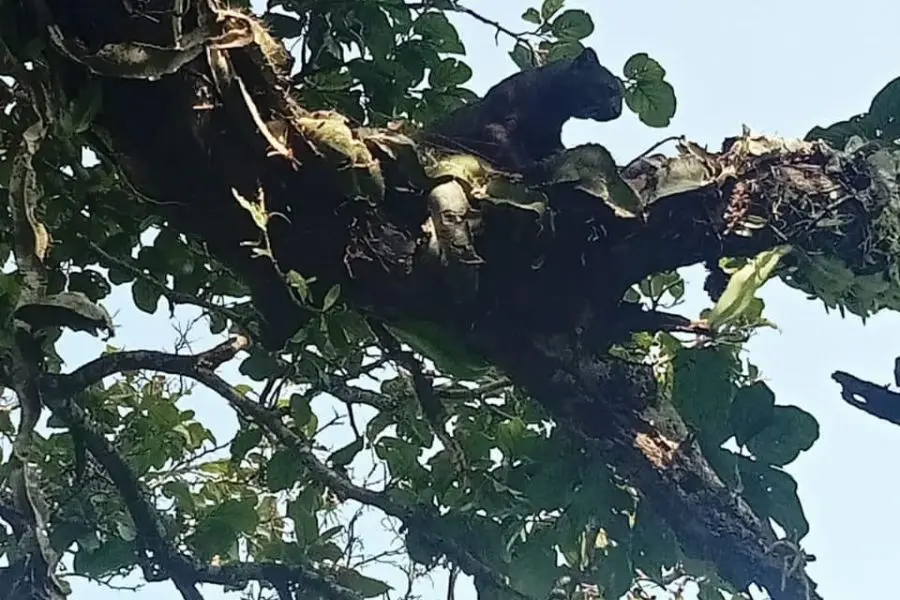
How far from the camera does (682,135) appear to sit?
99cm

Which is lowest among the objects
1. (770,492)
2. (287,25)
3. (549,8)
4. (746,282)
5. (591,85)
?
(770,492)

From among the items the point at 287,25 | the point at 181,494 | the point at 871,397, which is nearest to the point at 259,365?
the point at 181,494

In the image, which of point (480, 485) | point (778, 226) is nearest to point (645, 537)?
point (480, 485)

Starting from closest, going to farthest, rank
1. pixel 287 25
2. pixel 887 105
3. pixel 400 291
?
pixel 400 291 → pixel 887 105 → pixel 287 25

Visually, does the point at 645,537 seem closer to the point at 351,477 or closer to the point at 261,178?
the point at 351,477

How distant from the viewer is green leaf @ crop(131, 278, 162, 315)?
1.34 m

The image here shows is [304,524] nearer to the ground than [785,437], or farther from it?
farther from it

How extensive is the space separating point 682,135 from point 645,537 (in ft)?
1.37

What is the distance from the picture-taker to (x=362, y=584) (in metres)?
1.39

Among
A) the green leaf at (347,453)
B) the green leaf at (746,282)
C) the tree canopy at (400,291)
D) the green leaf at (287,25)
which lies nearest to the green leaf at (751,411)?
the tree canopy at (400,291)

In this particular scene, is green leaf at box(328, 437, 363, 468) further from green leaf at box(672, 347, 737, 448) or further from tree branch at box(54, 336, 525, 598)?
green leaf at box(672, 347, 737, 448)

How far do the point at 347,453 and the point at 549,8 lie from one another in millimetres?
624

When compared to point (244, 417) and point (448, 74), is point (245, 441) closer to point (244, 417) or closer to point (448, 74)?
point (244, 417)

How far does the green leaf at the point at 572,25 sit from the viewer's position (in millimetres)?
1393
